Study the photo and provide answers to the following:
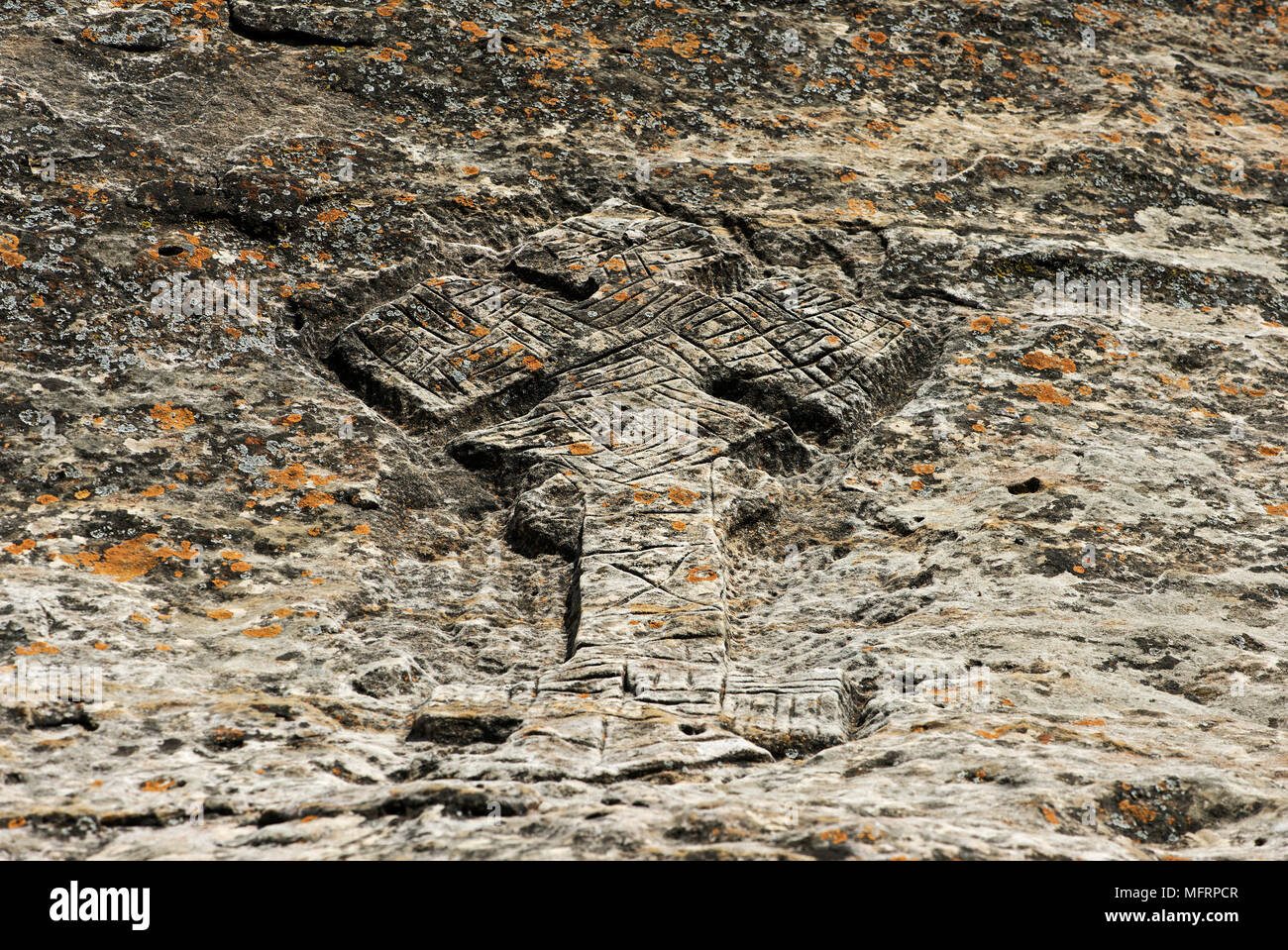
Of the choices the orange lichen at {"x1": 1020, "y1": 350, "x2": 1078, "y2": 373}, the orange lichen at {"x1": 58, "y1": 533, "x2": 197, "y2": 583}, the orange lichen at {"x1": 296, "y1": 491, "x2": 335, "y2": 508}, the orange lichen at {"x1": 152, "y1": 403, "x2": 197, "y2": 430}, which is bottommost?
the orange lichen at {"x1": 58, "y1": 533, "x2": 197, "y2": 583}

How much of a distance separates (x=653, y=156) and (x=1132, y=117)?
8.45ft

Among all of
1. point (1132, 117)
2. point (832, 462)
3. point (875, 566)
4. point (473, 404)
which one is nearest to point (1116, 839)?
point (875, 566)

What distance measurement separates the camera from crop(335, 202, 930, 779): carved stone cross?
9.90 feet

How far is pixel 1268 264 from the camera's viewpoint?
5234 millimetres

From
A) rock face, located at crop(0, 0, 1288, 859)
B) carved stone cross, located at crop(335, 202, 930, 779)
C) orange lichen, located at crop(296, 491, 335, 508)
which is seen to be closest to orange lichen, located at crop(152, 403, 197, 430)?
rock face, located at crop(0, 0, 1288, 859)

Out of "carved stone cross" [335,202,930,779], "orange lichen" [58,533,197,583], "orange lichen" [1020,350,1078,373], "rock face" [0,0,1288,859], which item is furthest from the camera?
"orange lichen" [1020,350,1078,373]

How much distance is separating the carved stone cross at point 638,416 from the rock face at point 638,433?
0.02 m

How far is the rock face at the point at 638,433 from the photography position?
8.27 ft

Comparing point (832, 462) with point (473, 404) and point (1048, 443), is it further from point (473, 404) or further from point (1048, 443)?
point (473, 404)

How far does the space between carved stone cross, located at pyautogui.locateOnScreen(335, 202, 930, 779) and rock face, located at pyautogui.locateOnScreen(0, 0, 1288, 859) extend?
2 cm

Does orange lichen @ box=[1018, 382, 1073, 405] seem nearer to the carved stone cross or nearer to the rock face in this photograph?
the rock face

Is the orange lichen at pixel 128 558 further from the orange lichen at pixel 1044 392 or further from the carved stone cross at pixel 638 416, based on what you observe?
the orange lichen at pixel 1044 392

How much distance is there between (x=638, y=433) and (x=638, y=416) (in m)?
0.08

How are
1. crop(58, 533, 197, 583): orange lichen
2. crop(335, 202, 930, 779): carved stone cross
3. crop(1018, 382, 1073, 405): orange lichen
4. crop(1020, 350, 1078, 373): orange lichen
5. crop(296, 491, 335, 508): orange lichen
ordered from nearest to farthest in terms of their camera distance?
Result: 1. crop(335, 202, 930, 779): carved stone cross
2. crop(58, 533, 197, 583): orange lichen
3. crop(296, 491, 335, 508): orange lichen
4. crop(1018, 382, 1073, 405): orange lichen
5. crop(1020, 350, 1078, 373): orange lichen
